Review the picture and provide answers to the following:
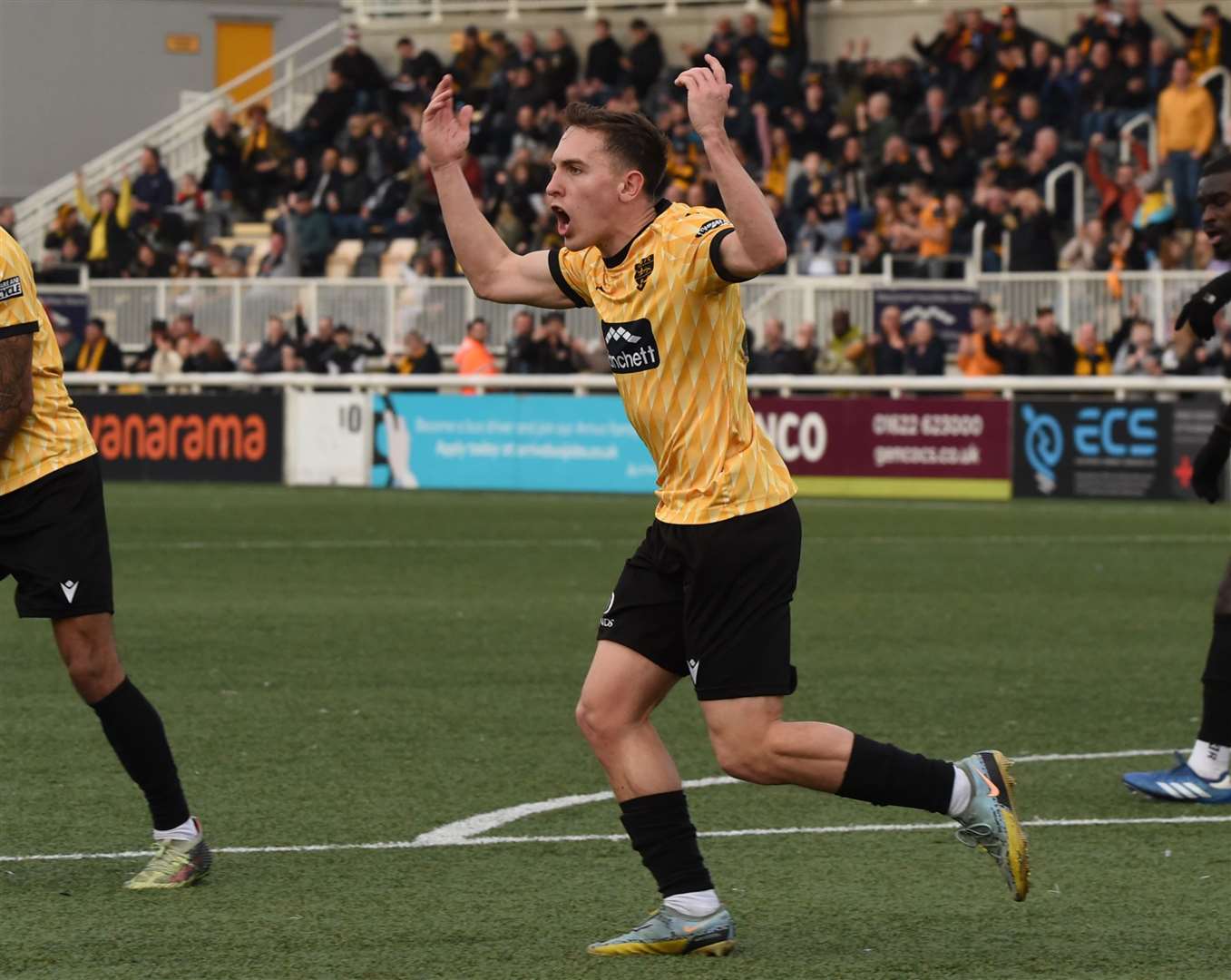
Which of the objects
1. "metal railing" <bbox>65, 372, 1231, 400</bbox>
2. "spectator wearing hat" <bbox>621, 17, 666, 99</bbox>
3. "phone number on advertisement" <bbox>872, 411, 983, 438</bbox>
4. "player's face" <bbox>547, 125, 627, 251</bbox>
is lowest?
"phone number on advertisement" <bbox>872, 411, 983, 438</bbox>

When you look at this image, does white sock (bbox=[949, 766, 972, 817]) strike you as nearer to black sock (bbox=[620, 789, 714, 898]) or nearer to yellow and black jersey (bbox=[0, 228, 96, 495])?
black sock (bbox=[620, 789, 714, 898])

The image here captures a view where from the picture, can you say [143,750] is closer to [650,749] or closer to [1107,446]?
[650,749]

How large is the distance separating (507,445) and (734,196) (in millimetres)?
20421

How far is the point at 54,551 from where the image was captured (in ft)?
22.2

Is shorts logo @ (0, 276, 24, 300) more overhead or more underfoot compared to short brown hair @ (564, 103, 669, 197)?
more underfoot

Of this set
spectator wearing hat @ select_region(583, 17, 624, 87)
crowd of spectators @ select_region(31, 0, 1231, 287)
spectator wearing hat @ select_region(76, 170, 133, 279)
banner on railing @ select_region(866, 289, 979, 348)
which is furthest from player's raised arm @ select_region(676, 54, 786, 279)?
spectator wearing hat @ select_region(76, 170, 133, 279)

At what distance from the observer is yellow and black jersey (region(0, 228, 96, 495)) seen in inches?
261

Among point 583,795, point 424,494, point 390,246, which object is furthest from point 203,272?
point 583,795

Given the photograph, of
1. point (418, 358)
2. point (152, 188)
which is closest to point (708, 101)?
point (418, 358)

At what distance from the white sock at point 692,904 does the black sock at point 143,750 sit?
5.44 feet

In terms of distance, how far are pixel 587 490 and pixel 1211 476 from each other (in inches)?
671

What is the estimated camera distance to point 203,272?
3353 cm

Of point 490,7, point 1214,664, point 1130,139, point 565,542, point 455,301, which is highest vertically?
point 490,7

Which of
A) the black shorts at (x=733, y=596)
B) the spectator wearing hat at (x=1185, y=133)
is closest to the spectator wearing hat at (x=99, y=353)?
the spectator wearing hat at (x=1185, y=133)
